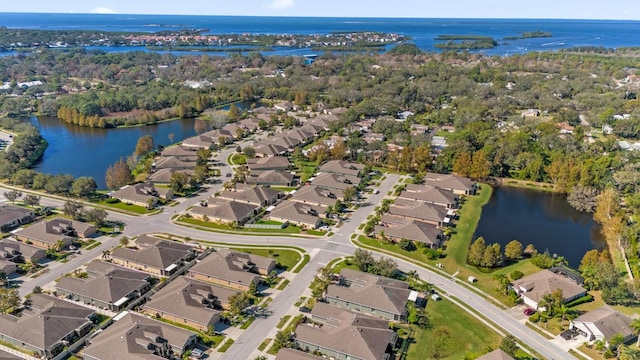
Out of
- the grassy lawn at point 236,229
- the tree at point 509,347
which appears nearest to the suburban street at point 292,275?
the grassy lawn at point 236,229

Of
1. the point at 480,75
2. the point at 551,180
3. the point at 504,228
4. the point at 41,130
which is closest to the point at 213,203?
the point at 504,228

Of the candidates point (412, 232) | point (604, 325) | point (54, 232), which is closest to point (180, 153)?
point (54, 232)

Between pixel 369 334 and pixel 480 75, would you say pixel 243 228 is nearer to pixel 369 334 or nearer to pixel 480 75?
pixel 369 334

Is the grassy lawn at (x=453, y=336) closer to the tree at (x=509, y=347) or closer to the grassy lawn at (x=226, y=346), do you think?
the tree at (x=509, y=347)

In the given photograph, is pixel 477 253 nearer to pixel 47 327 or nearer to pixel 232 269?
pixel 232 269

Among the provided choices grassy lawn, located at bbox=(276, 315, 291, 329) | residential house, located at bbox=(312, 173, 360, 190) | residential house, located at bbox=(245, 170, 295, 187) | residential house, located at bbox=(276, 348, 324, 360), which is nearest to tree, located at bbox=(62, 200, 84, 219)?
residential house, located at bbox=(245, 170, 295, 187)
